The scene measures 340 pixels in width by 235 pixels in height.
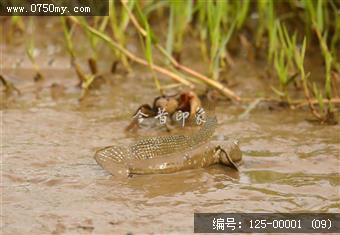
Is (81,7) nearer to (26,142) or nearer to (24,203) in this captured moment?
(26,142)

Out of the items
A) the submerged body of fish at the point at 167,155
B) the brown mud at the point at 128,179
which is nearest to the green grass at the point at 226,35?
the brown mud at the point at 128,179

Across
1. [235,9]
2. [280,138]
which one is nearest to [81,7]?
[235,9]

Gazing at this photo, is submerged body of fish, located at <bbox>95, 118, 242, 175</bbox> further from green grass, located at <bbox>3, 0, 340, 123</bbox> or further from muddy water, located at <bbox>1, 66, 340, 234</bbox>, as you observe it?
green grass, located at <bbox>3, 0, 340, 123</bbox>

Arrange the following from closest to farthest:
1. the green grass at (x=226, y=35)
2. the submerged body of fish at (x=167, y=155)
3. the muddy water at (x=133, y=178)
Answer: the muddy water at (x=133, y=178) < the submerged body of fish at (x=167, y=155) < the green grass at (x=226, y=35)

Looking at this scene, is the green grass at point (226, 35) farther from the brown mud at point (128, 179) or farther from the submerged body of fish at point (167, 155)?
the submerged body of fish at point (167, 155)

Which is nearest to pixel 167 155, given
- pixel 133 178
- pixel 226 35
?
pixel 133 178

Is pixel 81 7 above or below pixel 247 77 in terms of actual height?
Result: above

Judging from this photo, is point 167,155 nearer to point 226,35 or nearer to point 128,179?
point 128,179
